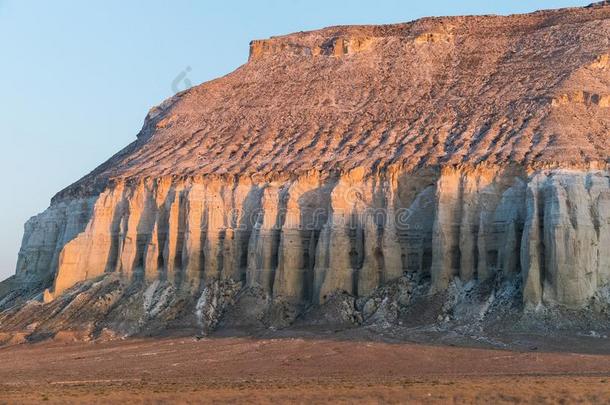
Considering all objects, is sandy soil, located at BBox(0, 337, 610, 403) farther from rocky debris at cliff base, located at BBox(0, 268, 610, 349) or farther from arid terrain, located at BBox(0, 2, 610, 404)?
rocky debris at cliff base, located at BBox(0, 268, 610, 349)

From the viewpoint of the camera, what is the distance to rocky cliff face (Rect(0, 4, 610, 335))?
183 feet

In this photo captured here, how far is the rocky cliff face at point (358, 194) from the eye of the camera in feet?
183

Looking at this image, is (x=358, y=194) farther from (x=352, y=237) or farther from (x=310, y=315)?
(x=310, y=315)

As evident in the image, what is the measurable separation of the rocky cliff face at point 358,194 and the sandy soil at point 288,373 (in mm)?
6094

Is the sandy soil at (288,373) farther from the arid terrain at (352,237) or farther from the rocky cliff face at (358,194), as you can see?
the rocky cliff face at (358,194)

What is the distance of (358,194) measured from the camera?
201 feet

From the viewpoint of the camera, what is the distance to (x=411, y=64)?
250 feet

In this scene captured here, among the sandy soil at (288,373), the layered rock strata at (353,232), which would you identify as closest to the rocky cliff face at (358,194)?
the layered rock strata at (353,232)

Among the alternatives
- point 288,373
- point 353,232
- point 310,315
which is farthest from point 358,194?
point 288,373

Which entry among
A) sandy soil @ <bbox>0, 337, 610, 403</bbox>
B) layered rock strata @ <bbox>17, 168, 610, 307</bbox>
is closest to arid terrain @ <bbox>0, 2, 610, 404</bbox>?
layered rock strata @ <bbox>17, 168, 610, 307</bbox>

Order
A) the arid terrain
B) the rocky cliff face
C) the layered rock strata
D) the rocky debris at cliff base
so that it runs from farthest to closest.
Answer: the rocky cliff face
the layered rock strata
the rocky debris at cliff base
the arid terrain

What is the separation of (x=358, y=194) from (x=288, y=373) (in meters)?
18.9

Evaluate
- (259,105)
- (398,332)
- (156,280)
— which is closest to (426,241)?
(398,332)

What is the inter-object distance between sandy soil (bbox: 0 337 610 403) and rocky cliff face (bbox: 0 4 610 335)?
6094 mm
